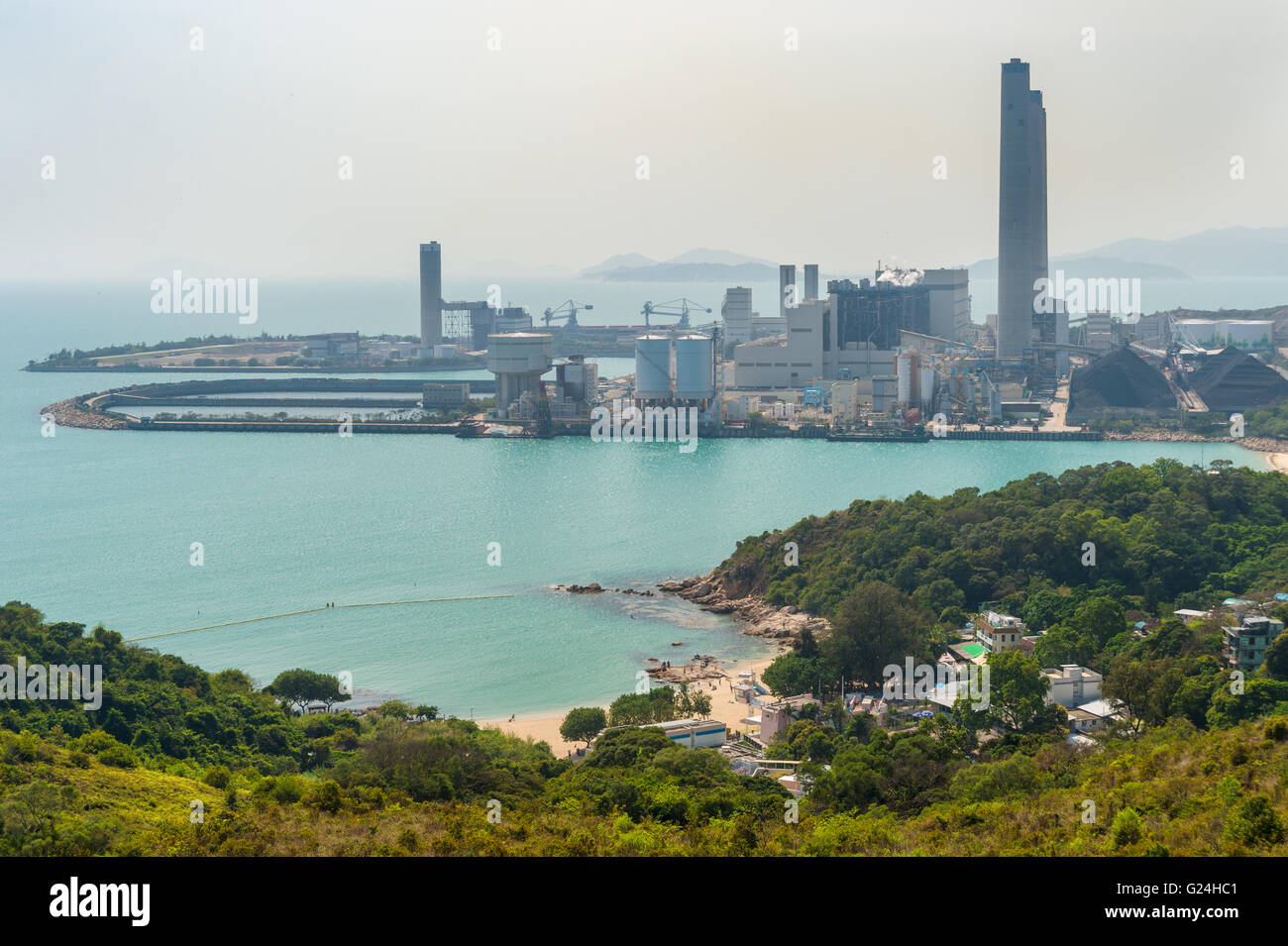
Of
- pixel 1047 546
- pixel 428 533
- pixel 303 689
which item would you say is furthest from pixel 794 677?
pixel 428 533

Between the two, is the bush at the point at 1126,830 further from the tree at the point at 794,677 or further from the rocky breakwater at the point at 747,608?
the rocky breakwater at the point at 747,608

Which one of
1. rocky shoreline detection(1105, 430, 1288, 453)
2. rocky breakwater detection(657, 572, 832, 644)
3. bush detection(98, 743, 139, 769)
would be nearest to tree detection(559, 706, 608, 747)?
bush detection(98, 743, 139, 769)

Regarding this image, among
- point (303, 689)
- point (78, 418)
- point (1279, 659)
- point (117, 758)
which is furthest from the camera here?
point (78, 418)

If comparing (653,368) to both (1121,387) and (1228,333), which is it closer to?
(1121,387)
